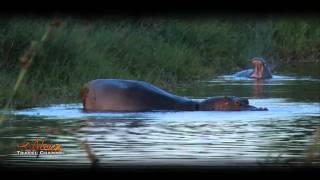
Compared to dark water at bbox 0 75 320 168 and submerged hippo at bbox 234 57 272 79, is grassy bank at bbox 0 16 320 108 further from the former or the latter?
dark water at bbox 0 75 320 168

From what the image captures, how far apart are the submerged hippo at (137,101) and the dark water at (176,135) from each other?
0.25 m

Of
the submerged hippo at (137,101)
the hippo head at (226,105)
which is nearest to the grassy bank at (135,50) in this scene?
the submerged hippo at (137,101)

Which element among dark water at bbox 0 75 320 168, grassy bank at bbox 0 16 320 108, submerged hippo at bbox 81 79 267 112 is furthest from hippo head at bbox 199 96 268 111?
grassy bank at bbox 0 16 320 108

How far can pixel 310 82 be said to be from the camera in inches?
493

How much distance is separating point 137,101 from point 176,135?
2.90 m

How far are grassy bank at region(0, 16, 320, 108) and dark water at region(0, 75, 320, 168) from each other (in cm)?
86

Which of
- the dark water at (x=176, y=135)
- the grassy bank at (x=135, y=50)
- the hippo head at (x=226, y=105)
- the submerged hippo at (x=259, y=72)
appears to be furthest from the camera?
the submerged hippo at (x=259, y=72)

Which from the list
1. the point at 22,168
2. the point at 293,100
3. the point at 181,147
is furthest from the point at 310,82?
the point at 22,168

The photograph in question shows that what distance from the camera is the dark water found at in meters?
3.79

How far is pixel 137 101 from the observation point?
838cm

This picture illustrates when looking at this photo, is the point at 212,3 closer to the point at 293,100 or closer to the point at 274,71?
the point at 293,100

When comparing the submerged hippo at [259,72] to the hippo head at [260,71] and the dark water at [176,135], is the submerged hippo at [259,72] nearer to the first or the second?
the hippo head at [260,71]

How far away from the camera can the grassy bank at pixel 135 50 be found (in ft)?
33.2

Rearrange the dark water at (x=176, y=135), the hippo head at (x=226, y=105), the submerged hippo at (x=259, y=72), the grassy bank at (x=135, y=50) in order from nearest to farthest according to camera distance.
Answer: the dark water at (x=176, y=135)
the hippo head at (x=226, y=105)
the grassy bank at (x=135, y=50)
the submerged hippo at (x=259, y=72)
